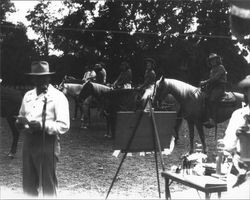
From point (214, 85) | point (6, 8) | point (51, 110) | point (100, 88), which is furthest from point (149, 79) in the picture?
point (6, 8)

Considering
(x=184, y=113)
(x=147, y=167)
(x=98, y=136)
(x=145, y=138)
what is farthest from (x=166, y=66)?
(x=145, y=138)

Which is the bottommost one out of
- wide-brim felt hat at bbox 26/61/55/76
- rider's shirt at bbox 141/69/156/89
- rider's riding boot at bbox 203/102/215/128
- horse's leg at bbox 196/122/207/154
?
horse's leg at bbox 196/122/207/154

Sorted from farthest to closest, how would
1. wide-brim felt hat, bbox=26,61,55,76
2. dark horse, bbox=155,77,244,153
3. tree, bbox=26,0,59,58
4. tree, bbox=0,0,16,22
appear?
tree, bbox=26,0,59,58
tree, bbox=0,0,16,22
dark horse, bbox=155,77,244,153
wide-brim felt hat, bbox=26,61,55,76

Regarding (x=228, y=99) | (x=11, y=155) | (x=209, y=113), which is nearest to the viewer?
(x=11, y=155)

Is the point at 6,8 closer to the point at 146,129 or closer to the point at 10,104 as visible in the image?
the point at 10,104

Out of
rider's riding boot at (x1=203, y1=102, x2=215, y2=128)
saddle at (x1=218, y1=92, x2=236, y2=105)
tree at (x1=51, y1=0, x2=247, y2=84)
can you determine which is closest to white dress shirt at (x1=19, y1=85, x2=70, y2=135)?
rider's riding boot at (x1=203, y1=102, x2=215, y2=128)

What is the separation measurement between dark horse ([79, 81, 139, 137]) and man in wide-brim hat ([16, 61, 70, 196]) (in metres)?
6.76

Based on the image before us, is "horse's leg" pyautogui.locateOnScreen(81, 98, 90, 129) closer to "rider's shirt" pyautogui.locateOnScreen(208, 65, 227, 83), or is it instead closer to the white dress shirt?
"rider's shirt" pyautogui.locateOnScreen(208, 65, 227, 83)

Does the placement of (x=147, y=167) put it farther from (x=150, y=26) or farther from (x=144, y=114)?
(x=150, y=26)

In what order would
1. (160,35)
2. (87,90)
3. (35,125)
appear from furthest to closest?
1. (160,35)
2. (87,90)
3. (35,125)

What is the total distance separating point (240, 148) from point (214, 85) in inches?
260

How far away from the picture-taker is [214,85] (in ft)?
35.4

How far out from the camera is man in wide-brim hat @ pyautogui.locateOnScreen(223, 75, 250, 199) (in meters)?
4.27

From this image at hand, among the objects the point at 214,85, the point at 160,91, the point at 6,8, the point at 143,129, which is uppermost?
the point at 6,8
